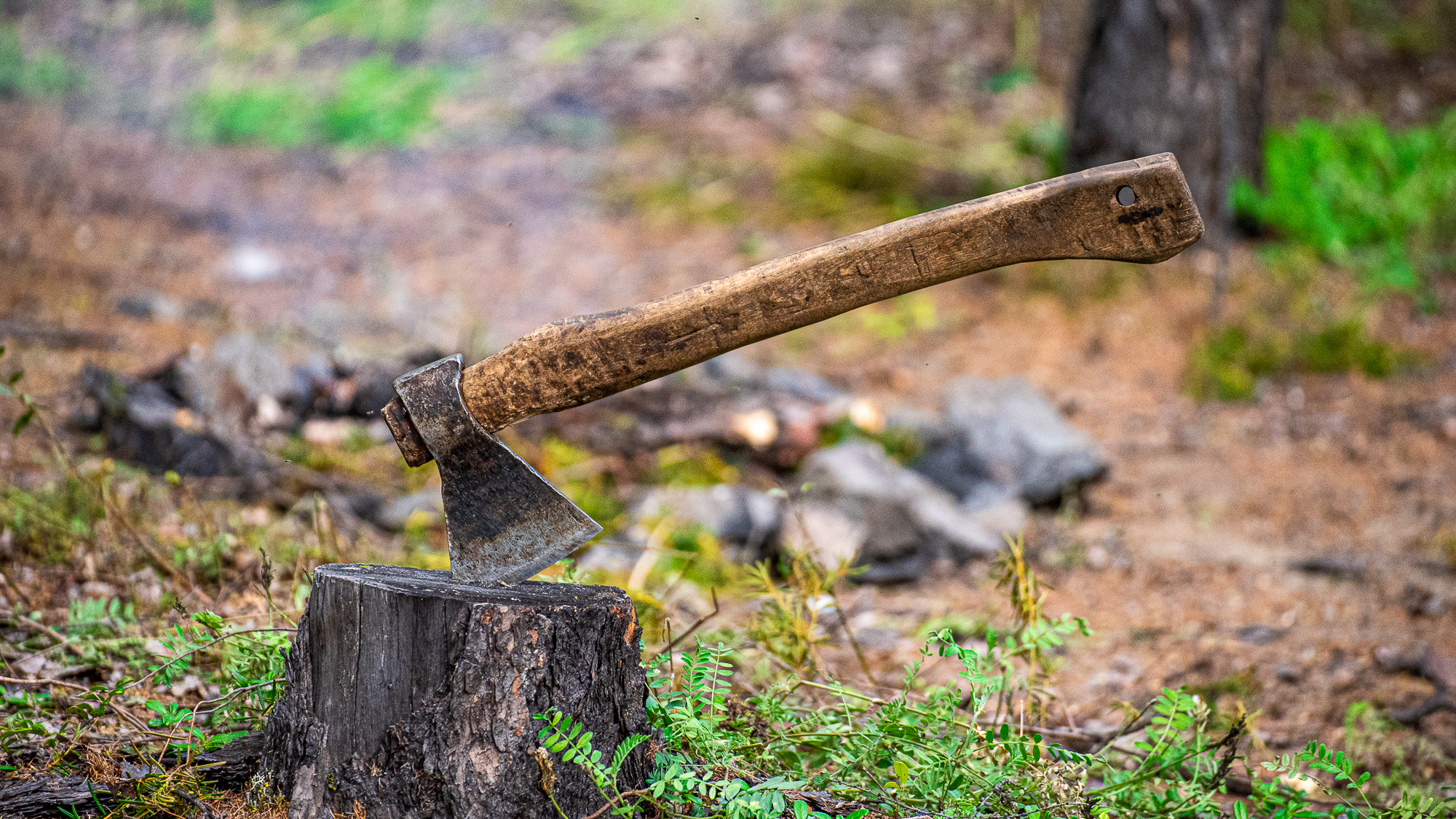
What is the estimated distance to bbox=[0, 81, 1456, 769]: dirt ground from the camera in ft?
9.74

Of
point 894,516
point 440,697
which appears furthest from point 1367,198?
point 440,697

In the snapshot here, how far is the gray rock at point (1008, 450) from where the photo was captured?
409 centimetres

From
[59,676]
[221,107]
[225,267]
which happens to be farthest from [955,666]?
[221,107]

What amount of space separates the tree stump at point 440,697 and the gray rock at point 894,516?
1.96 meters

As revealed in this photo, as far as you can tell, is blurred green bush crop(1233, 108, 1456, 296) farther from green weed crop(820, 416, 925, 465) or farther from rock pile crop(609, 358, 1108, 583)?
green weed crop(820, 416, 925, 465)

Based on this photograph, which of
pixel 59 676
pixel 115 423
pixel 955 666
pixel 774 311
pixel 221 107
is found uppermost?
pixel 221 107

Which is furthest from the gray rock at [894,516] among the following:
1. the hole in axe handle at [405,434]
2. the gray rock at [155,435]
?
the gray rock at [155,435]

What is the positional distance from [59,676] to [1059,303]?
17.5 feet

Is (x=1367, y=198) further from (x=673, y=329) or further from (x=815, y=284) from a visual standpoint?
(x=673, y=329)

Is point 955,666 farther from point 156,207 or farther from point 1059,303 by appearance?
point 156,207

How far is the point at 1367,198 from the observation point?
5.73 meters

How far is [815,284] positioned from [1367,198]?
18.3ft

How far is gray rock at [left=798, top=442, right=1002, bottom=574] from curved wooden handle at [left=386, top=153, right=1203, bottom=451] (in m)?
1.81

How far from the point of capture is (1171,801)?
1816mm
